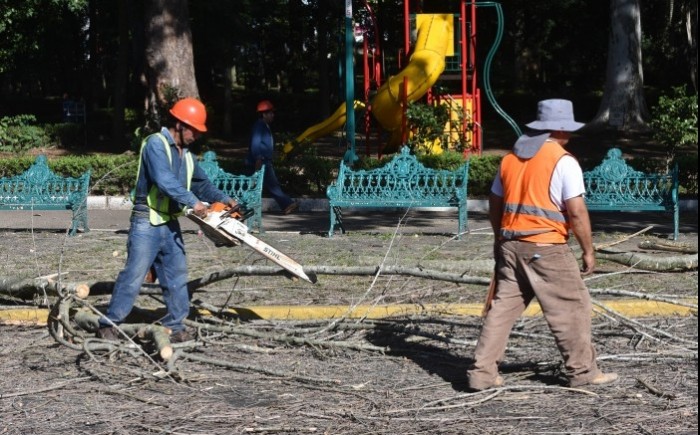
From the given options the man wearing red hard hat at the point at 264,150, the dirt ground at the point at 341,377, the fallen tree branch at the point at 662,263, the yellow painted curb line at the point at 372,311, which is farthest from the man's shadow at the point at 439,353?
the man wearing red hard hat at the point at 264,150

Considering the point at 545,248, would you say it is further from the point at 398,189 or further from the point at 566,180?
the point at 398,189

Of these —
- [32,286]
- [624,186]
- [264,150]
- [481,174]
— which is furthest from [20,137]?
[32,286]

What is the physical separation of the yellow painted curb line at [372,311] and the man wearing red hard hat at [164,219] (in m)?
0.91

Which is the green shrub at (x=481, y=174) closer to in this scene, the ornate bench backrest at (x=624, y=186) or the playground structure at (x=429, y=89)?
the playground structure at (x=429, y=89)

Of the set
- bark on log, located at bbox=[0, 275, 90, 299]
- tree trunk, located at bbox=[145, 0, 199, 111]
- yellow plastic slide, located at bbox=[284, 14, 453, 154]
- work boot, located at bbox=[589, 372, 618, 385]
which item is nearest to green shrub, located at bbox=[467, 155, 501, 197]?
yellow plastic slide, located at bbox=[284, 14, 453, 154]

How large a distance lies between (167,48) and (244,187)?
968 centimetres

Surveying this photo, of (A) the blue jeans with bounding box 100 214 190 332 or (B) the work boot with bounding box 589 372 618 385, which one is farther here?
(A) the blue jeans with bounding box 100 214 190 332

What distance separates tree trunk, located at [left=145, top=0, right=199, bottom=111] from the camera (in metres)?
23.2

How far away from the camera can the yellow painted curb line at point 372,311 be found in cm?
830

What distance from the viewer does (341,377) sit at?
22.1 feet

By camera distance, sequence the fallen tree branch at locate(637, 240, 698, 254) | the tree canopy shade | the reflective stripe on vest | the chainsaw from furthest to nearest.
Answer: the tree canopy shade → the fallen tree branch at locate(637, 240, 698, 254) → the reflective stripe on vest → the chainsaw

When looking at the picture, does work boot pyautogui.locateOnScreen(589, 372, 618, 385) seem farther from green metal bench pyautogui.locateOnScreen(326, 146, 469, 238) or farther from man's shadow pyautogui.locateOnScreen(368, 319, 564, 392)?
green metal bench pyautogui.locateOnScreen(326, 146, 469, 238)

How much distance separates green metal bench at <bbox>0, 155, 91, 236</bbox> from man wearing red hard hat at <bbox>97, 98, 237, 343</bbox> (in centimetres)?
667

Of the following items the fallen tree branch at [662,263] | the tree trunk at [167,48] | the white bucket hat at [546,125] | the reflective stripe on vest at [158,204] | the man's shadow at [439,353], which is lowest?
the man's shadow at [439,353]
